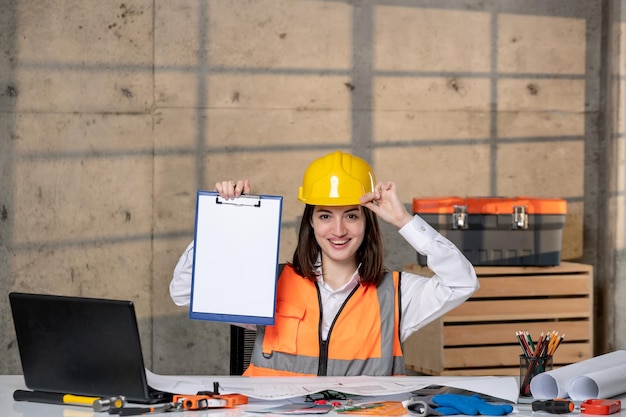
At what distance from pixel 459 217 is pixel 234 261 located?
2.44m

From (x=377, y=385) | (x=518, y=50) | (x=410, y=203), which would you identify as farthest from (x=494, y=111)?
(x=377, y=385)

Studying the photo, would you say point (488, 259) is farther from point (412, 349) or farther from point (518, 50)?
point (518, 50)

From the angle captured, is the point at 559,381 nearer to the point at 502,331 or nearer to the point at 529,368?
the point at 529,368

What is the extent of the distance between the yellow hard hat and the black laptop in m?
0.87

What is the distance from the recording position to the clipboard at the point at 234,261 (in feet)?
8.68

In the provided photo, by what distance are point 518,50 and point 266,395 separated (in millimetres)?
3817

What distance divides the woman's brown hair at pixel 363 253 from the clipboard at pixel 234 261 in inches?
14.5

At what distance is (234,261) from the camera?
2.66 metres

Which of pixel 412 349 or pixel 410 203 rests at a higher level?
pixel 410 203

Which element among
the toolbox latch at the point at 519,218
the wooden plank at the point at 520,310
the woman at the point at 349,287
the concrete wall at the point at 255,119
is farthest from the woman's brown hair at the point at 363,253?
the concrete wall at the point at 255,119

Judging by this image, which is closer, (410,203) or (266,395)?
(266,395)

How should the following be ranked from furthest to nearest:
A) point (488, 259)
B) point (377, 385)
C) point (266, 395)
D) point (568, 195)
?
point (568, 195) < point (488, 259) < point (377, 385) < point (266, 395)

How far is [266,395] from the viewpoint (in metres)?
2.31

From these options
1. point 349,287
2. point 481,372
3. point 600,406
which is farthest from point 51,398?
point 481,372
